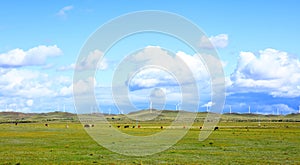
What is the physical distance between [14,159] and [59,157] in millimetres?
4152

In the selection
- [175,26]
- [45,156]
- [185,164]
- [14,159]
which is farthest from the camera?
[175,26]

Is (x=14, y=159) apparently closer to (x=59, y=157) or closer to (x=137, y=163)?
(x=59, y=157)

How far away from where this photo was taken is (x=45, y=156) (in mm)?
44438

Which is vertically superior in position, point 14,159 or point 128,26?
point 128,26

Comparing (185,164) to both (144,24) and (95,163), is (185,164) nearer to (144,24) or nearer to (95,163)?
(95,163)

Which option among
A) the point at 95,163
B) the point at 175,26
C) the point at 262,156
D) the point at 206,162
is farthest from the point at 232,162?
the point at 175,26

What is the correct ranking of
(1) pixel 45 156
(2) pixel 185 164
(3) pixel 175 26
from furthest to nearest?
(3) pixel 175 26 → (1) pixel 45 156 → (2) pixel 185 164

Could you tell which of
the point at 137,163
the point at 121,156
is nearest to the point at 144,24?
the point at 121,156

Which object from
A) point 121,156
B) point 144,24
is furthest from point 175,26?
point 121,156

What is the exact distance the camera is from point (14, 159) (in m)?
41.2

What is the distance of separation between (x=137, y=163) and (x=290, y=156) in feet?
50.1

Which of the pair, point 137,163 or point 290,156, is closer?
point 137,163

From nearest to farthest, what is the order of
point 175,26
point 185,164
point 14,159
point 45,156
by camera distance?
point 185,164, point 14,159, point 45,156, point 175,26

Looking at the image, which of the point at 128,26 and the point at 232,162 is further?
the point at 128,26
